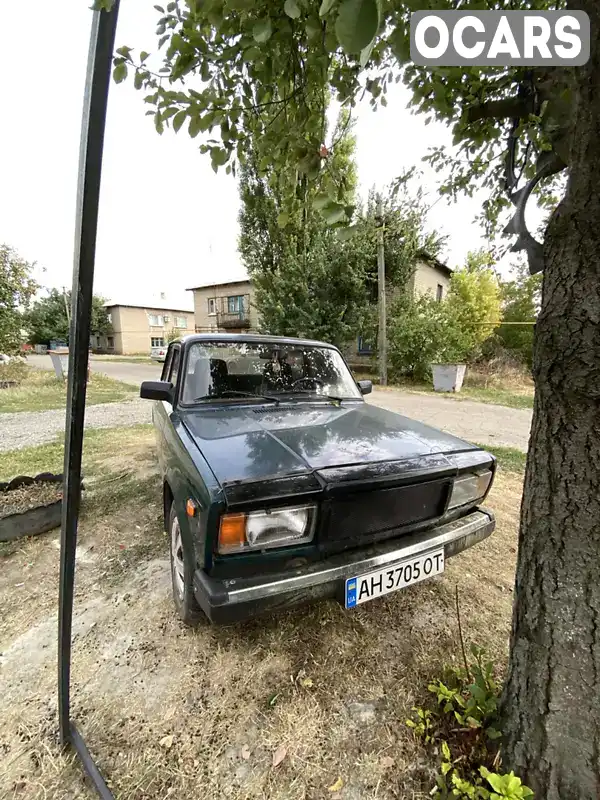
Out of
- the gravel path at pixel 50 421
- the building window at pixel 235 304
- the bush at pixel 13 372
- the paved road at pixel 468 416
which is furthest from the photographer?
the building window at pixel 235 304

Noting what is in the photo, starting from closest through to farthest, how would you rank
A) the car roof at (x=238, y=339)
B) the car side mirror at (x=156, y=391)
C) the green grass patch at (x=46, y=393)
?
the car side mirror at (x=156, y=391), the car roof at (x=238, y=339), the green grass patch at (x=46, y=393)

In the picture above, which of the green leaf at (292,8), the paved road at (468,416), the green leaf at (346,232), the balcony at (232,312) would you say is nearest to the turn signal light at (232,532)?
the green leaf at (346,232)

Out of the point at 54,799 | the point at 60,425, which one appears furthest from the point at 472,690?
the point at 60,425

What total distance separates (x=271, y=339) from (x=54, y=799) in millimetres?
2775

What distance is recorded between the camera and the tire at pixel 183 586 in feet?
5.63

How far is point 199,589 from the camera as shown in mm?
1549

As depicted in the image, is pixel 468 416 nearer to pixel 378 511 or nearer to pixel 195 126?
pixel 378 511

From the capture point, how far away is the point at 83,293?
1087mm

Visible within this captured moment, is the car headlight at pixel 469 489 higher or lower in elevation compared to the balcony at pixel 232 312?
lower

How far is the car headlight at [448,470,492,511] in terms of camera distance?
83.0 inches

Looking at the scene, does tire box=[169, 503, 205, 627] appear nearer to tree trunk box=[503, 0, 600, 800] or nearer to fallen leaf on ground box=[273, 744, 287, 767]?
fallen leaf on ground box=[273, 744, 287, 767]

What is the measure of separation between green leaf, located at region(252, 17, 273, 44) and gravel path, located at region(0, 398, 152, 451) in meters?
6.42

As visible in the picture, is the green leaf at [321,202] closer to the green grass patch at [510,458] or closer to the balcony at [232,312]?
the green grass patch at [510,458]

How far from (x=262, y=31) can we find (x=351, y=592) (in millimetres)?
2222
